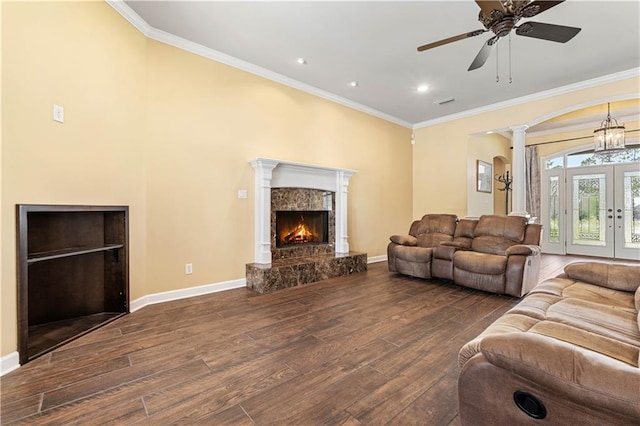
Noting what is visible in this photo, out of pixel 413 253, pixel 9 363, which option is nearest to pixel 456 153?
pixel 413 253

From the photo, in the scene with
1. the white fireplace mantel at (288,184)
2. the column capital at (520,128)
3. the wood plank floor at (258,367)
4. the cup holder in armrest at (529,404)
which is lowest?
the wood plank floor at (258,367)

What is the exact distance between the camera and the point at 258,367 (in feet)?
6.25

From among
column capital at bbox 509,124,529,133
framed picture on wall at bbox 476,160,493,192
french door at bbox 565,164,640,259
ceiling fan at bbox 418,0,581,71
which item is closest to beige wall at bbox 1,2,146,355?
ceiling fan at bbox 418,0,581,71

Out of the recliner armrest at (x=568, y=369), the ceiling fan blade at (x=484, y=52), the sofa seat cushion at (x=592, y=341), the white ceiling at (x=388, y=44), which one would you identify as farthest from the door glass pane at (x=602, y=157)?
the recliner armrest at (x=568, y=369)

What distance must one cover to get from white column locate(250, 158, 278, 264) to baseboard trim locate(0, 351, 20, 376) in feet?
7.83

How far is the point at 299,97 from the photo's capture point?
4543 millimetres

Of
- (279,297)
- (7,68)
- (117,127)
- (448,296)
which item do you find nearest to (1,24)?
(7,68)

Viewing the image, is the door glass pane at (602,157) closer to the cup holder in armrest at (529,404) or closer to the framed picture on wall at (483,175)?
the framed picture on wall at (483,175)

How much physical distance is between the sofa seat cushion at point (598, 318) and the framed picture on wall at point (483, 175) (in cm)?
485

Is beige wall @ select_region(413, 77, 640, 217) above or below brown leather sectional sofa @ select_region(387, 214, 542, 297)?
above

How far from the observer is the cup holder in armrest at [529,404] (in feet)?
3.20

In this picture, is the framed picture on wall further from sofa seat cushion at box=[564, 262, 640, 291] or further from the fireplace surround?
sofa seat cushion at box=[564, 262, 640, 291]

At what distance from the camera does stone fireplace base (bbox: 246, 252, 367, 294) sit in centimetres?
361

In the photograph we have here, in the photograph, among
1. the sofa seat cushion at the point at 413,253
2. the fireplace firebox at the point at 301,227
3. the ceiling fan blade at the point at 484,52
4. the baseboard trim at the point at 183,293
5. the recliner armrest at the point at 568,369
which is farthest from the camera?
the fireplace firebox at the point at 301,227
